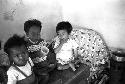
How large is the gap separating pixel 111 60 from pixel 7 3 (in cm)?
198

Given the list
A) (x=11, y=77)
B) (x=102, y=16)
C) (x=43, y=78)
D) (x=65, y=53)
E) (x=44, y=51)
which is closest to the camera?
(x=11, y=77)

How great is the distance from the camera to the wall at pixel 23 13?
3.77 m

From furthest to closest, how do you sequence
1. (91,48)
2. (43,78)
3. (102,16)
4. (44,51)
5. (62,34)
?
(102,16), (91,48), (62,34), (44,51), (43,78)

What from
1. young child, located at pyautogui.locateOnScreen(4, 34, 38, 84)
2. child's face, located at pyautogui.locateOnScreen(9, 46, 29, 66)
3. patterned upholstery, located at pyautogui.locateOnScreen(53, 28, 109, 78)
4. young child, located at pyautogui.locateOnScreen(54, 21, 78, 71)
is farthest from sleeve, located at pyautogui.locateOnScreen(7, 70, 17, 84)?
patterned upholstery, located at pyautogui.locateOnScreen(53, 28, 109, 78)

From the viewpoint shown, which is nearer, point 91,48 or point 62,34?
point 62,34

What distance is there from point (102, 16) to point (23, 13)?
136 centimetres

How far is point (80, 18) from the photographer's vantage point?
3.87 metres

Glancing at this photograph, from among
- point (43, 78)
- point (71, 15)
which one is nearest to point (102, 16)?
point (71, 15)

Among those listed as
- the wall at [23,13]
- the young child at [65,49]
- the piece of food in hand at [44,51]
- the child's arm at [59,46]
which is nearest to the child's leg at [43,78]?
the piece of food in hand at [44,51]

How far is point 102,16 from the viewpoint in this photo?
369cm

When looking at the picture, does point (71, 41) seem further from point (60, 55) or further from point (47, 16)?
point (47, 16)

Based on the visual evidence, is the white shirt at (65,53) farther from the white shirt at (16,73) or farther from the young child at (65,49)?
the white shirt at (16,73)

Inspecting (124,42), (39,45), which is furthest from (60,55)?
(124,42)

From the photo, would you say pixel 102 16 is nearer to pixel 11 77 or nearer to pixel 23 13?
pixel 23 13
